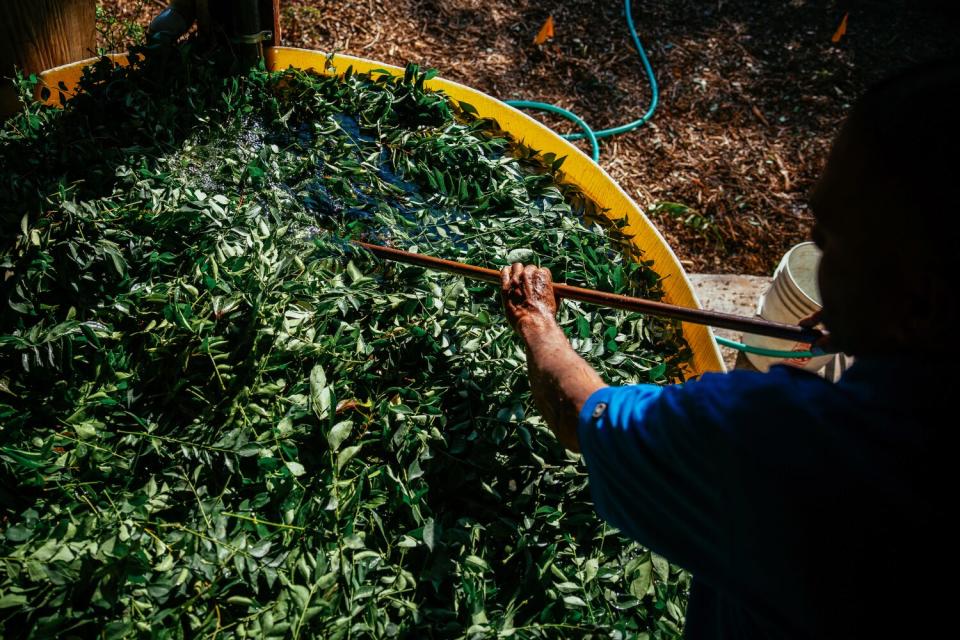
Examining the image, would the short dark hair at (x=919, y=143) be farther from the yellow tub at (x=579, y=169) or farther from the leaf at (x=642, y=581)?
the yellow tub at (x=579, y=169)

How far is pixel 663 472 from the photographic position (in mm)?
1024

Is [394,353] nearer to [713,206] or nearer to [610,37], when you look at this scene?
[713,206]

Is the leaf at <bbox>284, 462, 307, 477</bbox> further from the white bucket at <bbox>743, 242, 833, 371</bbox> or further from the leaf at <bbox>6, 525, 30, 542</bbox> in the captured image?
the white bucket at <bbox>743, 242, 833, 371</bbox>

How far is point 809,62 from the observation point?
199 inches

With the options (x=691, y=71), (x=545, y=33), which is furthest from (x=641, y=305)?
(x=691, y=71)

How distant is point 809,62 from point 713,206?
1.94m

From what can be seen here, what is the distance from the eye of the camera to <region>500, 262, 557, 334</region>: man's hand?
178 cm

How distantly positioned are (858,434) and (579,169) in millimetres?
2004

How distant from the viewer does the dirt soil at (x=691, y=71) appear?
4242 millimetres

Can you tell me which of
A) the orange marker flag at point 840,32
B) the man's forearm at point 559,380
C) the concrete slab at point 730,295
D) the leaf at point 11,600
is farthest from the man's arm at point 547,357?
the orange marker flag at point 840,32

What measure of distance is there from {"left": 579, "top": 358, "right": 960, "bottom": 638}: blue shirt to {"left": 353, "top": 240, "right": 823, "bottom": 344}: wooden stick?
741 mm

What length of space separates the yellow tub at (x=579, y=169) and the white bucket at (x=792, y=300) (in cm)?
79

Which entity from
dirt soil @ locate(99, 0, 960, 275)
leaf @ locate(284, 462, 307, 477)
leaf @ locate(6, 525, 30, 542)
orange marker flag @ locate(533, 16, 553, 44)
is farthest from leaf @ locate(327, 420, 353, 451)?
orange marker flag @ locate(533, 16, 553, 44)

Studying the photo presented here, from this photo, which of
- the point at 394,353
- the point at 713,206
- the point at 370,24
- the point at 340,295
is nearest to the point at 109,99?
the point at 340,295
